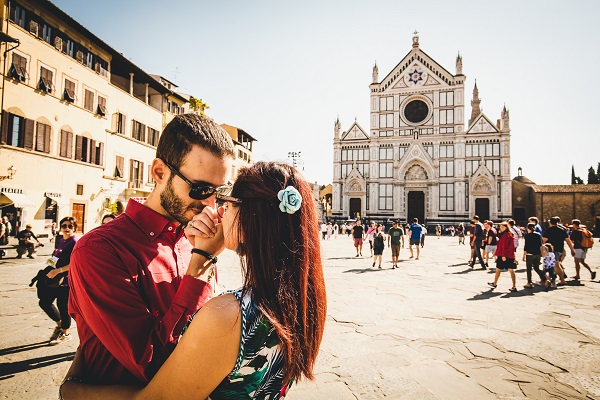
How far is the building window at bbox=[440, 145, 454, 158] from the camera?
35500mm

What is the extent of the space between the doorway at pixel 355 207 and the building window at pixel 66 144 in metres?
27.5

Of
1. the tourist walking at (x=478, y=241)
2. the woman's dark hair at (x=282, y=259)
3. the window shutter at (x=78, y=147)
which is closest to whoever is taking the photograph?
the woman's dark hair at (x=282, y=259)

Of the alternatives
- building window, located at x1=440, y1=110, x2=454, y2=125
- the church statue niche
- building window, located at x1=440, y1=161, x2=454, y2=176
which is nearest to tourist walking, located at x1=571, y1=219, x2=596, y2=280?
building window, located at x1=440, y1=161, x2=454, y2=176

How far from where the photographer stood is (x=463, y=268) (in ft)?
37.6

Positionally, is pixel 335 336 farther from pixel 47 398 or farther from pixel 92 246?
pixel 92 246

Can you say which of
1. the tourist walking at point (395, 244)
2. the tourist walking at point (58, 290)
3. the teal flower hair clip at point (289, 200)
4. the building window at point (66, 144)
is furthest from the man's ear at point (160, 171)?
the building window at point (66, 144)

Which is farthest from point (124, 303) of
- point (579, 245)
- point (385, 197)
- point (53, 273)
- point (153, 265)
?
point (385, 197)

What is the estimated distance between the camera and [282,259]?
120 centimetres

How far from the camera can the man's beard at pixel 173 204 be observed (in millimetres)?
1473

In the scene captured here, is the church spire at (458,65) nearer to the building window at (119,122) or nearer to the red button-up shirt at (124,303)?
the building window at (119,122)

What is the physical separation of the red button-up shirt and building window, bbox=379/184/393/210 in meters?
36.6

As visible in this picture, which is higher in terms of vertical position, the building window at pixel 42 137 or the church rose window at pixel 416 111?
the church rose window at pixel 416 111

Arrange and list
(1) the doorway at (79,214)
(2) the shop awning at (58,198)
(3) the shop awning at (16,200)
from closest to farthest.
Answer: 1. (3) the shop awning at (16,200)
2. (2) the shop awning at (58,198)
3. (1) the doorway at (79,214)

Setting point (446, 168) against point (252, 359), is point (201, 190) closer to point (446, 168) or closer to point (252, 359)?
point (252, 359)
